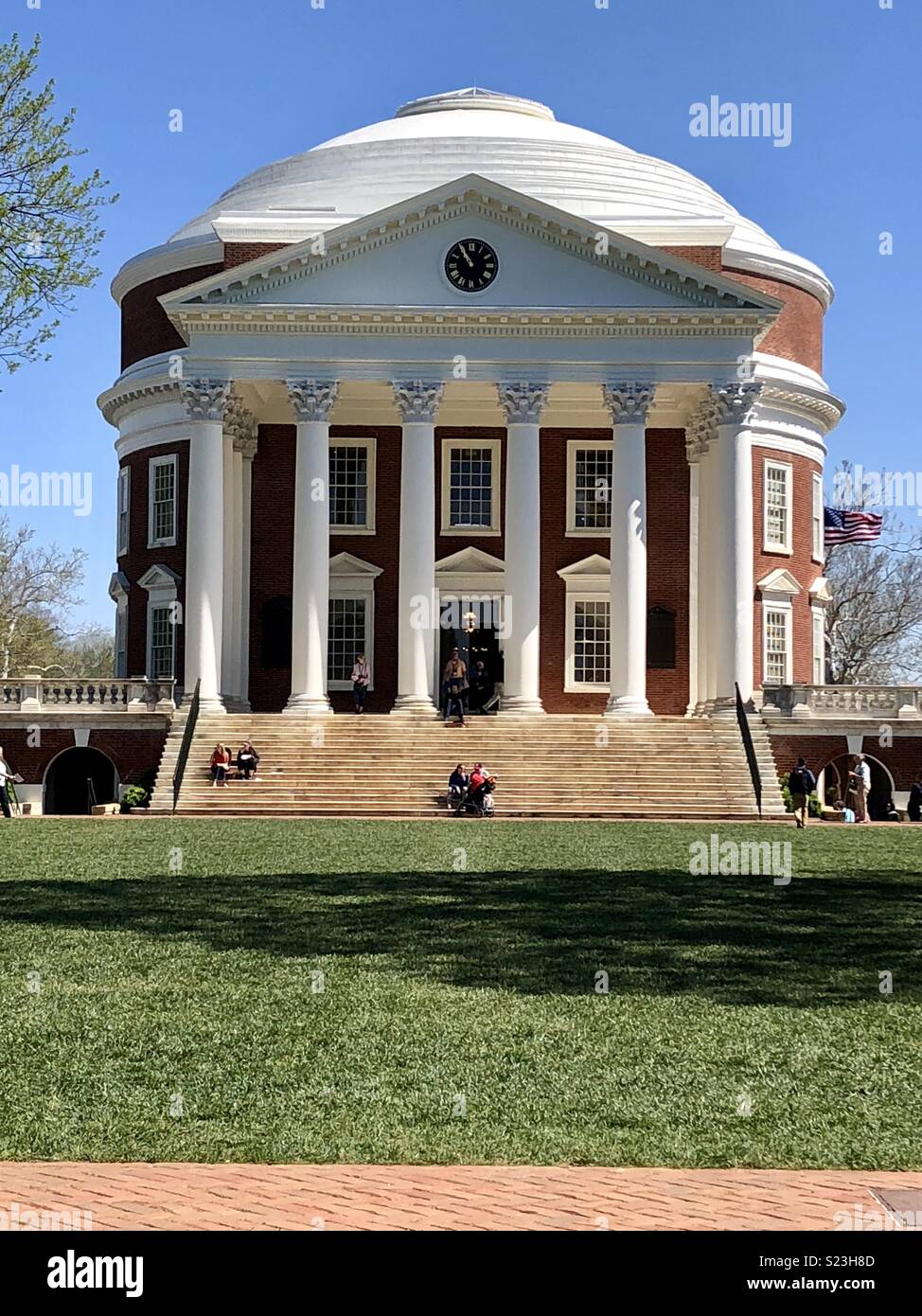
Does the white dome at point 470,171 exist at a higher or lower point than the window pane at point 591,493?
higher

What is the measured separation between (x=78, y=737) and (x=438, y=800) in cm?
1007

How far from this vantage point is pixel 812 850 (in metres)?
29.4

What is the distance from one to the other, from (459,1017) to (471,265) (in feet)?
113

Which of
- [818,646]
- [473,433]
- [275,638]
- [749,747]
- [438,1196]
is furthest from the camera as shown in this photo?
[818,646]

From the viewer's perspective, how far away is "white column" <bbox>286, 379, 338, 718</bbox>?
44531 millimetres

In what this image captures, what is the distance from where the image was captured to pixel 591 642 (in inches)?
2002

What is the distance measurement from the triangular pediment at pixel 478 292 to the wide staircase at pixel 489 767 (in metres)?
10.5

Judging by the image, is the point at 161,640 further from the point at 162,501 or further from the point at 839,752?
the point at 839,752

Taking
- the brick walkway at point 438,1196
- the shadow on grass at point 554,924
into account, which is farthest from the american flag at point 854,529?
the brick walkway at point 438,1196

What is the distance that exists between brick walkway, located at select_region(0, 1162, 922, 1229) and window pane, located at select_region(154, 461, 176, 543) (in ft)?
152

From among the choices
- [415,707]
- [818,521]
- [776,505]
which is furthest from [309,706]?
[818,521]

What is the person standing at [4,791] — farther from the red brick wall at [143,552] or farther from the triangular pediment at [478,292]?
the triangular pediment at [478,292]

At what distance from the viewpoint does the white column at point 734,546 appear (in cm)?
4425

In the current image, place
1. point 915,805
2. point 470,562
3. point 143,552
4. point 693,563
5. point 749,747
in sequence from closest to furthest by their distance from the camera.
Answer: point 749,747 < point 915,805 < point 693,563 < point 470,562 < point 143,552
